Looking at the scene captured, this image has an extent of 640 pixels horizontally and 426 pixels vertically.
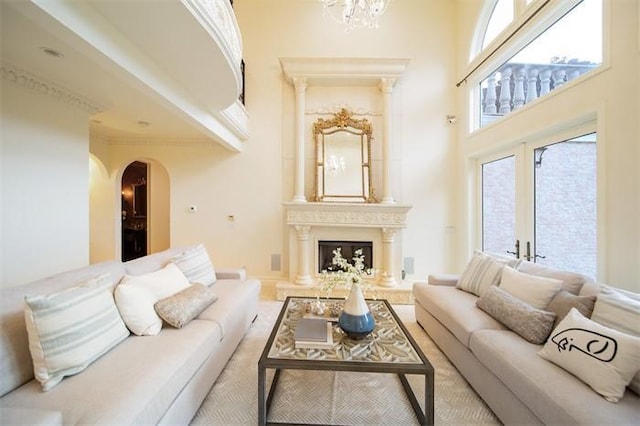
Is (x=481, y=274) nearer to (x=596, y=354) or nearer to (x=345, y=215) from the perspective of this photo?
(x=596, y=354)

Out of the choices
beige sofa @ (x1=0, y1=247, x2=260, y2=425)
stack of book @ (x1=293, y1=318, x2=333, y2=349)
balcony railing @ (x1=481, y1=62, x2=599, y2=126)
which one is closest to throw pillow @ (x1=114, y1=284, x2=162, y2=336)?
beige sofa @ (x1=0, y1=247, x2=260, y2=425)

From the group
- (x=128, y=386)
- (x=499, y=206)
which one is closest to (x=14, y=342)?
(x=128, y=386)

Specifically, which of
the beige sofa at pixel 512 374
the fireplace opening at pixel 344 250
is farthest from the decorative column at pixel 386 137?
the beige sofa at pixel 512 374

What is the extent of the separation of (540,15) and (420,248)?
3.12 m

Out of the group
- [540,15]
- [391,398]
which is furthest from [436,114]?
[391,398]

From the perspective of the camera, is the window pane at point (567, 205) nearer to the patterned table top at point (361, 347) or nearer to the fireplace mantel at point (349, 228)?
the fireplace mantel at point (349, 228)

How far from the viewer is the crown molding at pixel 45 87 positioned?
7.32 ft

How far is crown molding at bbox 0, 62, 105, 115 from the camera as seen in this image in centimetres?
223

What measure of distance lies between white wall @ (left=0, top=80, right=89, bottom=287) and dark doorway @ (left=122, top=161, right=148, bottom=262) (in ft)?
11.4

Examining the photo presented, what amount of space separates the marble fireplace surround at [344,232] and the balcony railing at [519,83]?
172 centimetres

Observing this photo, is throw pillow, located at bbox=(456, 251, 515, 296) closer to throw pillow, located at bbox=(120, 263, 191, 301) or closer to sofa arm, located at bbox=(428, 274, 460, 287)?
sofa arm, located at bbox=(428, 274, 460, 287)

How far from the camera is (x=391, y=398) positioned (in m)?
1.83

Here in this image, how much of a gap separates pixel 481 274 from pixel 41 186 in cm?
431

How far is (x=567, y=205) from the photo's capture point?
252 cm
